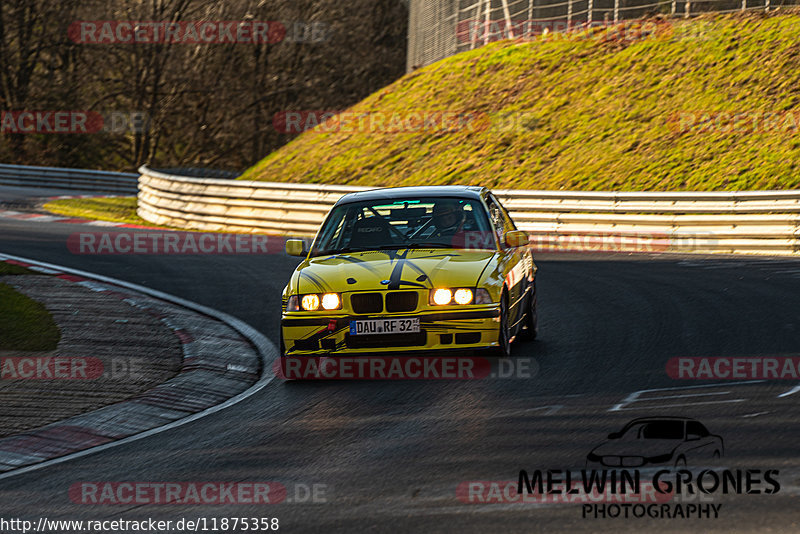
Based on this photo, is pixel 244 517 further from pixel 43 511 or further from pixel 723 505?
pixel 723 505

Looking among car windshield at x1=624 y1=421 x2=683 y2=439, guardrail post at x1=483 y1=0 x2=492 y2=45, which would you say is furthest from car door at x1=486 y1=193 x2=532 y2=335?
guardrail post at x1=483 y1=0 x2=492 y2=45

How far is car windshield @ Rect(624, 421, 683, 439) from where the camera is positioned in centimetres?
648

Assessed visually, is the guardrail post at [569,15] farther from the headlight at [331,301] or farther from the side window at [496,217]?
the headlight at [331,301]

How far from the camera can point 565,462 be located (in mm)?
6020

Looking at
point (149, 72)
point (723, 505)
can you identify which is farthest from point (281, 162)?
point (723, 505)

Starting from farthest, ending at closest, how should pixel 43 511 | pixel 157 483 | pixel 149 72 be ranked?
pixel 149 72 < pixel 157 483 < pixel 43 511

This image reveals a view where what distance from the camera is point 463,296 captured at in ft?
29.0

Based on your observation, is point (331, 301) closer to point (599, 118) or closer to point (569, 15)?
point (599, 118)

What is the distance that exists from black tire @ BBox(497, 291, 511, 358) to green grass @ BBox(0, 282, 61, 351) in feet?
13.6

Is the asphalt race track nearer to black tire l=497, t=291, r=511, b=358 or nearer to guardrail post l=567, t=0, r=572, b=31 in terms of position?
black tire l=497, t=291, r=511, b=358

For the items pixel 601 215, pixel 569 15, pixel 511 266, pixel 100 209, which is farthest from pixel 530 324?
pixel 569 15

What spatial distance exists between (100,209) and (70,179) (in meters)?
9.43

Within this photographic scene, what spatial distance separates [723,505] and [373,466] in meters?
1.96

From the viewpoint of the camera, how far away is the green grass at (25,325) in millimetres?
10273
